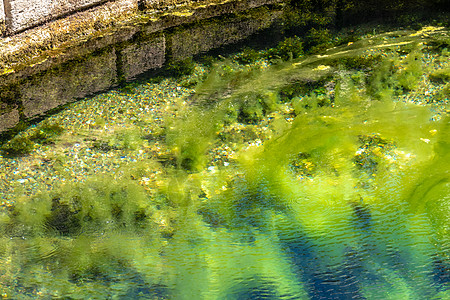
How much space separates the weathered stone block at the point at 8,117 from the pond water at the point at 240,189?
17cm

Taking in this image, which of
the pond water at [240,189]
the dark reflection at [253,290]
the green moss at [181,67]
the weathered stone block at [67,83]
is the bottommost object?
the dark reflection at [253,290]

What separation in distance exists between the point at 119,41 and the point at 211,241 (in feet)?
7.35

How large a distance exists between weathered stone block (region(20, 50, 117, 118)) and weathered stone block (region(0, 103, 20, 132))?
2.9 inches

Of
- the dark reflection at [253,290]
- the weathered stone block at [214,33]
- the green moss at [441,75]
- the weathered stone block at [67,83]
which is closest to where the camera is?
the dark reflection at [253,290]

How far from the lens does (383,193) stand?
255 centimetres

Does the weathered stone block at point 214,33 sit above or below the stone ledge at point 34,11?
below

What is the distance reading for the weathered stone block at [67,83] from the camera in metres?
3.22

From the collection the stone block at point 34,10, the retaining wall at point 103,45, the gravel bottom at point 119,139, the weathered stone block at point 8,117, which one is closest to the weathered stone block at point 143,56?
the retaining wall at point 103,45

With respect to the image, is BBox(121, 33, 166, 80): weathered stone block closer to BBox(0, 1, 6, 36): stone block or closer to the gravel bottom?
the gravel bottom

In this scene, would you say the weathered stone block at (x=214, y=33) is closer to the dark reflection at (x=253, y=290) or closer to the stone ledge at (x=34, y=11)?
the stone ledge at (x=34, y=11)

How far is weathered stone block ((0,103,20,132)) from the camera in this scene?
119 inches

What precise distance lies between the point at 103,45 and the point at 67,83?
1.90 feet

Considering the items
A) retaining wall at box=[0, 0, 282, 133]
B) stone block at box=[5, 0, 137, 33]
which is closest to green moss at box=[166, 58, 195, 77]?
retaining wall at box=[0, 0, 282, 133]

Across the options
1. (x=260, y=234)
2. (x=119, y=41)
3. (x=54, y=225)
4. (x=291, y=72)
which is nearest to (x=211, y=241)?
(x=260, y=234)
